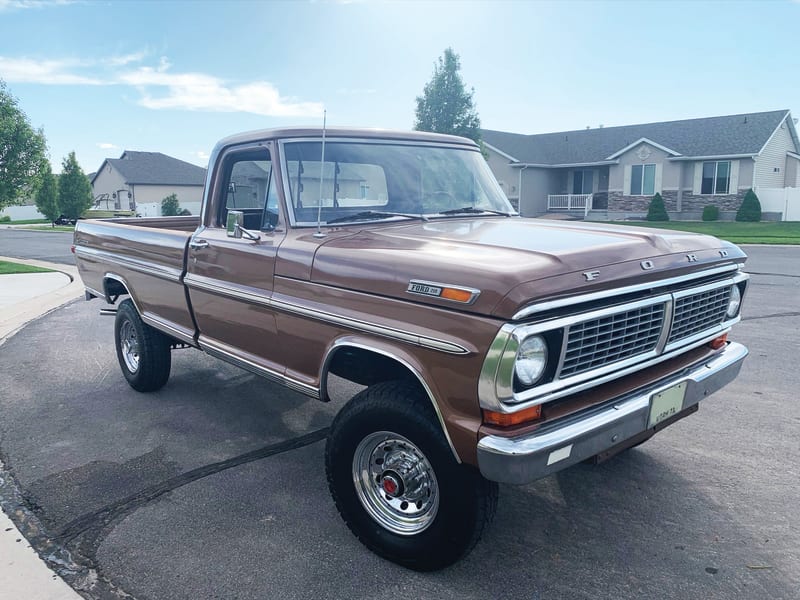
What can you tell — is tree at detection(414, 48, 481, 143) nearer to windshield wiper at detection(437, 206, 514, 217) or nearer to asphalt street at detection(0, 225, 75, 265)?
asphalt street at detection(0, 225, 75, 265)

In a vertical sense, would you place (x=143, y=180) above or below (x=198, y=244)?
above

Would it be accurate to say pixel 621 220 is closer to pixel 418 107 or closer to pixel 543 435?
pixel 418 107

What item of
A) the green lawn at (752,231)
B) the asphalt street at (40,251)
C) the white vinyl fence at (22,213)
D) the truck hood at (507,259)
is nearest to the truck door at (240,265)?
the truck hood at (507,259)

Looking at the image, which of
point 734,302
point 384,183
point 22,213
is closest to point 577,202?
point 734,302

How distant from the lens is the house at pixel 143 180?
55938 millimetres

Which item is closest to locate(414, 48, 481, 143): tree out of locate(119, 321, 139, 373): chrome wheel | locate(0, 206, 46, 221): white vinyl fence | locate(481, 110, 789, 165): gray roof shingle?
locate(481, 110, 789, 165): gray roof shingle

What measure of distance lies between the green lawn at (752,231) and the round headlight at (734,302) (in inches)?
644

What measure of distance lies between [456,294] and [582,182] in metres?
35.0

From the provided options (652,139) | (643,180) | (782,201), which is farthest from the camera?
(652,139)

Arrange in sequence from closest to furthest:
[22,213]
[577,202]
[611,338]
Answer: [611,338] < [577,202] < [22,213]

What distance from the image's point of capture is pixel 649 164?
31.7m

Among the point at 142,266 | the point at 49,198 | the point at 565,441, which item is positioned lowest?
the point at 565,441

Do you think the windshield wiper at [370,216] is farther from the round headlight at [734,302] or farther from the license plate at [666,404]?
the round headlight at [734,302]

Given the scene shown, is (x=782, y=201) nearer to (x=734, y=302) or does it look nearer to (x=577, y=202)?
(x=577, y=202)
